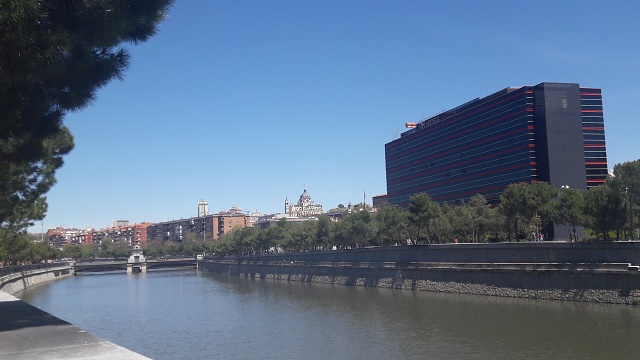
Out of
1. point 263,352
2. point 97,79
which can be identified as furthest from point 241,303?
point 97,79

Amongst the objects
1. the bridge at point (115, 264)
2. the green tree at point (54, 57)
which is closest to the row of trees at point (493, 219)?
the green tree at point (54, 57)

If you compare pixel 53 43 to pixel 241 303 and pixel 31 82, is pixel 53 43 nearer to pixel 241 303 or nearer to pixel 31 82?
pixel 31 82

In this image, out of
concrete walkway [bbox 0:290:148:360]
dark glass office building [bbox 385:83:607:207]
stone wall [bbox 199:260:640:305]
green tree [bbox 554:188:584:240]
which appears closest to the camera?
concrete walkway [bbox 0:290:148:360]

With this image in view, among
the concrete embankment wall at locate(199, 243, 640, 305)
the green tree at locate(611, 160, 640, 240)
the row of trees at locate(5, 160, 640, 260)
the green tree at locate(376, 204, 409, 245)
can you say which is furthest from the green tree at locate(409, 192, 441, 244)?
the green tree at locate(611, 160, 640, 240)

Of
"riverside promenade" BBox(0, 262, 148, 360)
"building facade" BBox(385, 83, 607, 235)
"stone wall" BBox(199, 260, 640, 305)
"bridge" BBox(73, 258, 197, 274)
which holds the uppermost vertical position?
"building facade" BBox(385, 83, 607, 235)

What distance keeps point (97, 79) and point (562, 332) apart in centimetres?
2247

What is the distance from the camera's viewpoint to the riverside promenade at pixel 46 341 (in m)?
12.4

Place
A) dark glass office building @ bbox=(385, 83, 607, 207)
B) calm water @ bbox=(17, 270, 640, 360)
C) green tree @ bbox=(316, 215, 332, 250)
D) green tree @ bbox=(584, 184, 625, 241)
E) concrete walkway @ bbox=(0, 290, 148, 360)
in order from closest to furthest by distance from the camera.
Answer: concrete walkway @ bbox=(0, 290, 148, 360), calm water @ bbox=(17, 270, 640, 360), green tree @ bbox=(584, 184, 625, 241), dark glass office building @ bbox=(385, 83, 607, 207), green tree @ bbox=(316, 215, 332, 250)

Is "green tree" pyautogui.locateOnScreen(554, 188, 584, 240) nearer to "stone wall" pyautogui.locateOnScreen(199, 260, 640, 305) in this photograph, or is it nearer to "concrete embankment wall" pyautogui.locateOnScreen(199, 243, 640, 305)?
"concrete embankment wall" pyautogui.locateOnScreen(199, 243, 640, 305)

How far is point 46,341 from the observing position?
46.6 ft

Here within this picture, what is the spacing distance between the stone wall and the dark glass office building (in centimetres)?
2790

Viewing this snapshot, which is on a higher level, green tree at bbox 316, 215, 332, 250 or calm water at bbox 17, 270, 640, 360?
green tree at bbox 316, 215, 332, 250

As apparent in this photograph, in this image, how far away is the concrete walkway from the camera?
1238cm

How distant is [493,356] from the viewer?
78.3ft
